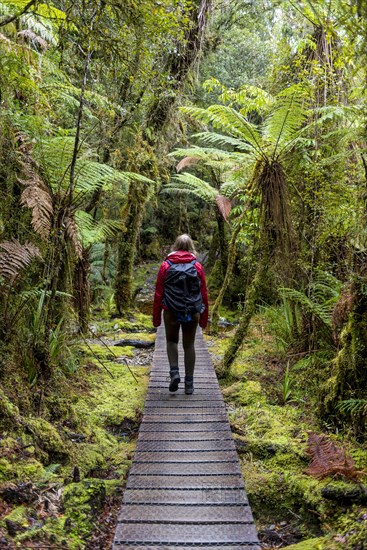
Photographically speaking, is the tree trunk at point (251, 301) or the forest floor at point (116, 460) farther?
the tree trunk at point (251, 301)

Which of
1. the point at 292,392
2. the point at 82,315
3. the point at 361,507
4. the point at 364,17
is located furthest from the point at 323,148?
the point at 361,507

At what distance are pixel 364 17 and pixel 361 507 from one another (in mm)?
2775

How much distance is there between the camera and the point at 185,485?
9.33ft

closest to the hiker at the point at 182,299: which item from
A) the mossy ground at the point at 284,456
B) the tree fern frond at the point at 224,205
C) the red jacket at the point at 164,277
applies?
the red jacket at the point at 164,277

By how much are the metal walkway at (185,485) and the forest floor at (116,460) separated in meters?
0.27

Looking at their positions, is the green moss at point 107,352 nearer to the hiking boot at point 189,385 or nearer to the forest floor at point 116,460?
the forest floor at point 116,460

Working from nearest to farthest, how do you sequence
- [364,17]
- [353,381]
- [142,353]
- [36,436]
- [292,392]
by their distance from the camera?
[364,17] < [36,436] < [353,381] < [292,392] < [142,353]

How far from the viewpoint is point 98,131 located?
26.7 ft

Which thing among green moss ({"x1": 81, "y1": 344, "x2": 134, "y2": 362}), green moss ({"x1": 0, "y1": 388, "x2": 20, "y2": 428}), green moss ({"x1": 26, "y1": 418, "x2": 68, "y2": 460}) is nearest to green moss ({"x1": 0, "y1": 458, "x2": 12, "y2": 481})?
green moss ({"x1": 0, "y1": 388, "x2": 20, "y2": 428})

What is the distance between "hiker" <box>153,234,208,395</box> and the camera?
4.24 m

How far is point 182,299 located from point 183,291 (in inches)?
3.0

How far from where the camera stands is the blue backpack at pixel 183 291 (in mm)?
4230

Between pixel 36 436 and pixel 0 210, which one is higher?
pixel 0 210

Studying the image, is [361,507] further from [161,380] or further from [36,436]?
[161,380]
